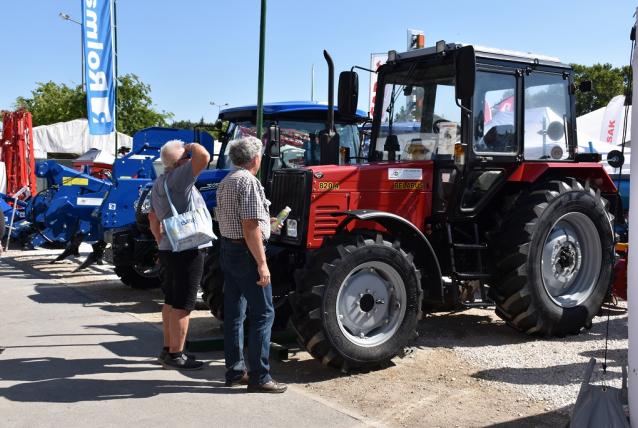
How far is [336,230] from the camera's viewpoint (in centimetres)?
574

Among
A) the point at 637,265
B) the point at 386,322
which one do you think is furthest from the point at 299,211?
the point at 637,265

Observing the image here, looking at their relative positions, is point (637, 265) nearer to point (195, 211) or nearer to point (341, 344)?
point (341, 344)

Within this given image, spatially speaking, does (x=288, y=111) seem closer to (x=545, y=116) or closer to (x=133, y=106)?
(x=545, y=116)

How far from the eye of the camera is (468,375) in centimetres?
543

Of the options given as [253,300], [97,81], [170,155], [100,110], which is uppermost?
[97,81]

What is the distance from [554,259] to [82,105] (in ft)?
106

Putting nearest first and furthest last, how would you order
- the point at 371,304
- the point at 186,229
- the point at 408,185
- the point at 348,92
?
1. the point at 186,229
2. the point at 371,304
3. the point at 408,185
4. the point at 348,92

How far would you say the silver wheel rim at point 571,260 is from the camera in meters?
6.72

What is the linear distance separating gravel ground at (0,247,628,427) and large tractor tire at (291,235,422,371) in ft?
0.75

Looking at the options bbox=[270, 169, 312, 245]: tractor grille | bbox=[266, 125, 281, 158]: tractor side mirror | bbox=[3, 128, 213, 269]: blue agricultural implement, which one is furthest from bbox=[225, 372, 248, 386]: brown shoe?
bbox=[3, 128, 213, 269]: blue agricultural implement

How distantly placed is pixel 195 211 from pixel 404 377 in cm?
212

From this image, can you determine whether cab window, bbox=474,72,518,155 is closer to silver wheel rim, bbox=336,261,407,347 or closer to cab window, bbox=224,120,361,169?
silver wheel rim, bbox=336,261,407,347

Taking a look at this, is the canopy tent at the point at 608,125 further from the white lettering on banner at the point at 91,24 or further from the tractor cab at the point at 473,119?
the white lettering on banner at the point at 91,24

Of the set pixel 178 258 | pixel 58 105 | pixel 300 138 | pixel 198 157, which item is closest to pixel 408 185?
pixel 198 157
